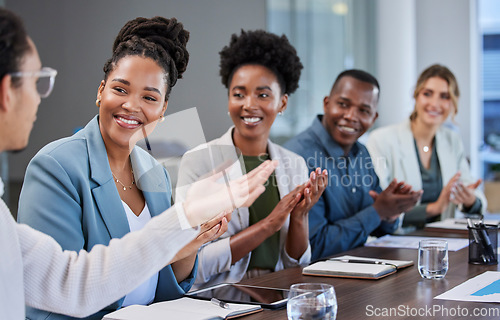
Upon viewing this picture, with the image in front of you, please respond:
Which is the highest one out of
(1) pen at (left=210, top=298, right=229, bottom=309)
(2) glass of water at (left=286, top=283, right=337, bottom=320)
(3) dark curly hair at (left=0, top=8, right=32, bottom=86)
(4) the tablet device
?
(3) dark curly hair at (left=0, top=8, right=32, bottom=86)

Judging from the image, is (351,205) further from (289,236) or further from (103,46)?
(103,46)

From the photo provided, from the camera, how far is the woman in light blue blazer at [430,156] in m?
3.33

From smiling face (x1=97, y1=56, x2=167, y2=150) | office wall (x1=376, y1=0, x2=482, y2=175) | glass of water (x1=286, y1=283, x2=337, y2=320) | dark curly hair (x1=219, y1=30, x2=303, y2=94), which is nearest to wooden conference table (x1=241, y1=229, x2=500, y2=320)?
glass of water (x1=286, y1=283, x2=337, y2=320)

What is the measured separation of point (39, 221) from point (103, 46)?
70cm

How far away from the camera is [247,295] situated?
5.22 ft

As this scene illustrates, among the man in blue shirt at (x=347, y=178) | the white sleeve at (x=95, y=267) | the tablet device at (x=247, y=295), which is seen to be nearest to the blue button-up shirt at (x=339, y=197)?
the man in blue shirt at (x=347, y=178)

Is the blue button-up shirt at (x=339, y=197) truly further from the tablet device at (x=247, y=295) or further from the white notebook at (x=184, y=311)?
the white notebook at (x=184, y=311)

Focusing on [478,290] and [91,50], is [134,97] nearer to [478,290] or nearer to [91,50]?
[91,50]

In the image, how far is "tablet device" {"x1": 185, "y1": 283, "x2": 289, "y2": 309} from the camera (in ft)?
4.95

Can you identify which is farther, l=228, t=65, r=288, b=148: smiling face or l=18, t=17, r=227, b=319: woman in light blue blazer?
l=228, t=65, r=288, b=148: smiling face

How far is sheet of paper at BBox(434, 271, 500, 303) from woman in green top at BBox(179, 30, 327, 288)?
0.62 metres

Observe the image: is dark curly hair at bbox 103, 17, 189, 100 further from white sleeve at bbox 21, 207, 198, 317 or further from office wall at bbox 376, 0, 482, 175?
office wall at bbox 376, 0, 482, 175

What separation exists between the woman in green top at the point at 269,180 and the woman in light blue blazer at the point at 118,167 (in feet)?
1.85

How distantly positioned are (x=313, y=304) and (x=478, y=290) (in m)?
0.62
